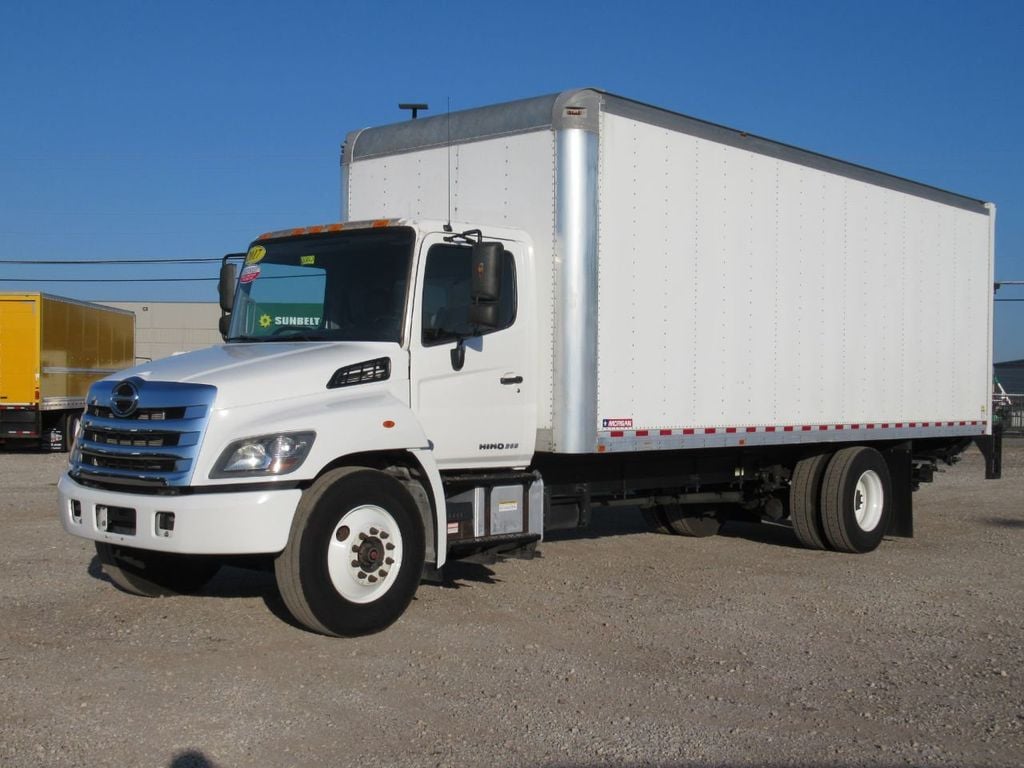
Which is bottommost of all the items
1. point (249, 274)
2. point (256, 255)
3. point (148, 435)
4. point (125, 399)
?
point (148, 435)

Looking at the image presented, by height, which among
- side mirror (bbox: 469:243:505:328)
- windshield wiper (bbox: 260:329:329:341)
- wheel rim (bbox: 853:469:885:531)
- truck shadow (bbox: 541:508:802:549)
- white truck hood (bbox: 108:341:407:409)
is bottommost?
truck shadow (bbox: 541:508:802:549)

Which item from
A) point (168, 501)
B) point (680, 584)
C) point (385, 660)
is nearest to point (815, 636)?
point (680, 584)

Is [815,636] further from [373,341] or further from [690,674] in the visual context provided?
[373,341]

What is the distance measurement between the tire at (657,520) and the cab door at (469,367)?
4413mm

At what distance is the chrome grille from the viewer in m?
6.76

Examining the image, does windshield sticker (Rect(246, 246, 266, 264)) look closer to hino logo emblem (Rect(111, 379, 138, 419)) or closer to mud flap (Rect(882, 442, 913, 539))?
hino logo emblem (Rect(111, 379, 138, 419))

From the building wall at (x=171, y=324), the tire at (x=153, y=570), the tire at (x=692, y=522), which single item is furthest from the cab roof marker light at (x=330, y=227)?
the building wall at (x=171, y=324)

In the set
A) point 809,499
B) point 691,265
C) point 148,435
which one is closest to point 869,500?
point 809,499

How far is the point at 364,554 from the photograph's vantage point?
716cm

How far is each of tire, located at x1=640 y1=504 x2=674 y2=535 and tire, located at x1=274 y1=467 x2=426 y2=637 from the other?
549 centimetres

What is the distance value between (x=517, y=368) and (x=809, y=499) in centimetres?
440

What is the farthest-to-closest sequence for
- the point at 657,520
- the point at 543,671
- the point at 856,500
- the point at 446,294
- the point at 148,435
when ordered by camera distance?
the point at 657,520
the point at 856,500
the point at 446,294
the point at 148,435
the point at 543,671

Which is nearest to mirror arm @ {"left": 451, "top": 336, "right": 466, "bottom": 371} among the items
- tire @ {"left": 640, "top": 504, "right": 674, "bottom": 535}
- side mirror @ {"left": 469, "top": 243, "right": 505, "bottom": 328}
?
side mirror @ {"left": 469, "top": 243, "right": 505, "bottom": 328}

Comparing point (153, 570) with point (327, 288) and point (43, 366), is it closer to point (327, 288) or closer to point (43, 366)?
point (327, 288)
